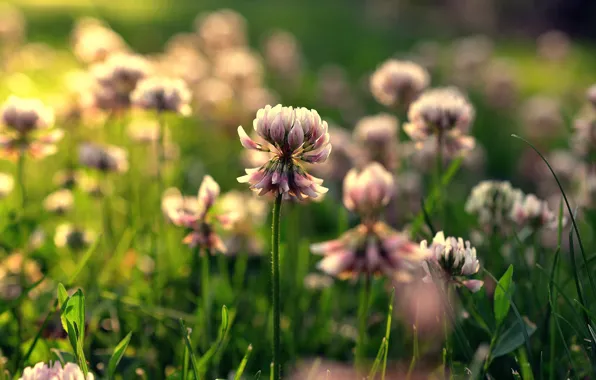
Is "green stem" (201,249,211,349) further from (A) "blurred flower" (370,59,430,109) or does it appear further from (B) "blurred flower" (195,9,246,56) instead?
(B) "blurred flower" (195,9,246,56)

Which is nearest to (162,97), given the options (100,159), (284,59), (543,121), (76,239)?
(100,159)

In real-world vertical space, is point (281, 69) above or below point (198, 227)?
below

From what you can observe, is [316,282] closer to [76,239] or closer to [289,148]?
[76,239]

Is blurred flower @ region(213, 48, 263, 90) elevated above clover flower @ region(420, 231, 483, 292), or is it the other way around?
clover flower @ region(420, 231, 483, 292)

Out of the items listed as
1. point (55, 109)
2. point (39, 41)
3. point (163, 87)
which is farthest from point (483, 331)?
point (39, 41)

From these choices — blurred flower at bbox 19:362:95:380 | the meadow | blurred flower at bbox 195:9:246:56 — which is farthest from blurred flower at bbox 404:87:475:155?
blurred flower at bbox 195:9:246:56

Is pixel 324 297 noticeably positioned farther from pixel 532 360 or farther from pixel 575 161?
pixel 575 161

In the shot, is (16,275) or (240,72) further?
(240,72)
